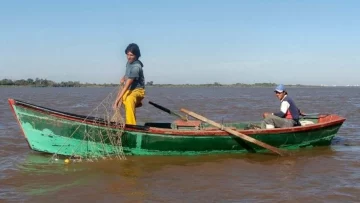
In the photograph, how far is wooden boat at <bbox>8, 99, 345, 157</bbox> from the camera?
788cm

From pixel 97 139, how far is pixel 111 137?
0.95 feet

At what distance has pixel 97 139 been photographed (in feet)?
26.6

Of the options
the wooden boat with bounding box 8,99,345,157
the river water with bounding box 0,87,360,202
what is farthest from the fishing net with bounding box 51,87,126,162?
the river water with bounding box 0,87,360,202

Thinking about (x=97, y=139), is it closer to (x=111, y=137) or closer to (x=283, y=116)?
(x=111, y=137)

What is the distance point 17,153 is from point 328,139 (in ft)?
23.6

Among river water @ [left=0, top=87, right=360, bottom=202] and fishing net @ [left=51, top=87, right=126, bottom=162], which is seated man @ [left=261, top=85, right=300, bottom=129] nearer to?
river water @ [left=0, top=87, right=360, bottom=202]

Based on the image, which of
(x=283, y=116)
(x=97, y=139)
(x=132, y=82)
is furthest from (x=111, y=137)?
(x=283, y=116)

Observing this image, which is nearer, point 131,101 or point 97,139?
point 97,139

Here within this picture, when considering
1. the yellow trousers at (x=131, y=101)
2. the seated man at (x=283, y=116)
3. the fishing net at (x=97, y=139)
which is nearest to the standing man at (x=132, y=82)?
the yellow trousers at (x=131, y=101)

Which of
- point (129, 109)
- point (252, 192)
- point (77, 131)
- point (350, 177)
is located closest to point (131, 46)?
A: point (129, 109)

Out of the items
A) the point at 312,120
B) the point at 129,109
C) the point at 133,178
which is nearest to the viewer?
the point at 133,178

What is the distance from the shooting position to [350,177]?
23.6 feet

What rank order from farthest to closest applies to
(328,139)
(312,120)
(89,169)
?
(312,120) < (328,139) < (89,169)

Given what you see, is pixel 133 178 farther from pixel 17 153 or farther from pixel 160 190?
pixel 17 153
